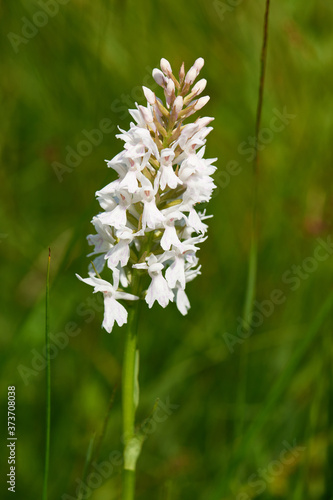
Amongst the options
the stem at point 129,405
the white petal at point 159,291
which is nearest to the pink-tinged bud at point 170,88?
the white petal at point 159,291

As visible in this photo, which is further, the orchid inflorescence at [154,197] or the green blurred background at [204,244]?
the green blurred background at [204,244]

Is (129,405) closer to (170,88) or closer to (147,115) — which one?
(147,115)

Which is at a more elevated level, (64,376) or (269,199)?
(269,199)

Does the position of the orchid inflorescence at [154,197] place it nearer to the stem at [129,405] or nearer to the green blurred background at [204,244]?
the stem at [129,405]

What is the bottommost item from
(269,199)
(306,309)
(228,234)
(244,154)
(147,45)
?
(306,309)

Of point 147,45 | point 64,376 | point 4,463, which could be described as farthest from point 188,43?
point 4,463

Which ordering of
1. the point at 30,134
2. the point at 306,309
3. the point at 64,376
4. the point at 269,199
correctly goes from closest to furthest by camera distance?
1. the point at 64,376
2. the point at 306,309
3. the point at 269,199
4. the point at 30,134

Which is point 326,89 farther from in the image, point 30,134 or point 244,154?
point 30,134
